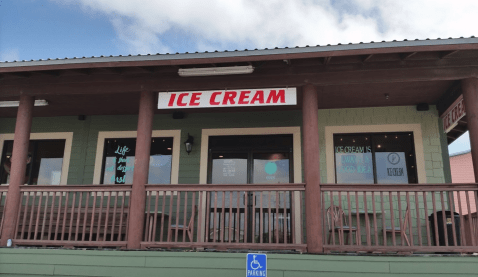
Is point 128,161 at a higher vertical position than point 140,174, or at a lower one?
higher

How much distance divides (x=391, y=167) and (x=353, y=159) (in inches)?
29.3

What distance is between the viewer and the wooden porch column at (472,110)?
5824mm

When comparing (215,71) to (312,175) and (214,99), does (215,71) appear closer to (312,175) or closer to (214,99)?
(214,99)

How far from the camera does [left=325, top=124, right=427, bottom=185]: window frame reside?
25.6ft

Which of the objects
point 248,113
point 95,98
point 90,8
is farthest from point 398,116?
point 90,8

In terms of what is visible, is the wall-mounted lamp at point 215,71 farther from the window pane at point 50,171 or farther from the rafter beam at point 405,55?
the window pane at point 50,171

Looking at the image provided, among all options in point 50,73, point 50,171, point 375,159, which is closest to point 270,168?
point 375,159

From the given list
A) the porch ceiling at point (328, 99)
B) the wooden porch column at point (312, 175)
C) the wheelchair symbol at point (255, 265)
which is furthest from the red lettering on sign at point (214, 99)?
the wheelchair symbol at point (255, 265)

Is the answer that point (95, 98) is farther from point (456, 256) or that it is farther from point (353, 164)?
point (456, 256)

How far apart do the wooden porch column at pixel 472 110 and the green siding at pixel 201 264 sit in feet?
4.69

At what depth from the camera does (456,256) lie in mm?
5375

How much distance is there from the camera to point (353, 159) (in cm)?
817

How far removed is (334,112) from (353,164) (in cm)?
112

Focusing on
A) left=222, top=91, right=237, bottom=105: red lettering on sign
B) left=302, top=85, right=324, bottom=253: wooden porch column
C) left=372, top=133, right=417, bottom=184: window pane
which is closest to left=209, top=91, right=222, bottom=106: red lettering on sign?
left=222, top=91, right=237, bottom=105: red lettering on sign
